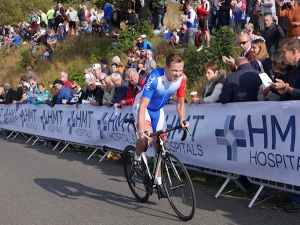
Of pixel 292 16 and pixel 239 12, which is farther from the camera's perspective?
pixel 239 12

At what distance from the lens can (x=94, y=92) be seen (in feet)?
42.5

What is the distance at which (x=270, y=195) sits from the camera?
24.3ft

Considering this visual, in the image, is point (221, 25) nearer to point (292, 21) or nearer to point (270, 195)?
point (292, 21)

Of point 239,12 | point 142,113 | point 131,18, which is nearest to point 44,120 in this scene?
point 239,12

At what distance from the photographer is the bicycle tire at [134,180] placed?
759 centimetres

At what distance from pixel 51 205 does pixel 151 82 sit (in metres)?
2.48

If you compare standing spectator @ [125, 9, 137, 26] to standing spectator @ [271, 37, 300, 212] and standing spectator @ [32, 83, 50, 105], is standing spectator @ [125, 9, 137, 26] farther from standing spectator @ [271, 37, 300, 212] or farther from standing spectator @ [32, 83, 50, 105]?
standing spectator @ [271, 37, 300, 212]

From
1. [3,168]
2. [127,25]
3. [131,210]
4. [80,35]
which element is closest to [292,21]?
[131,210]

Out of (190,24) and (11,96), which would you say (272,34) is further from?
(11,96)

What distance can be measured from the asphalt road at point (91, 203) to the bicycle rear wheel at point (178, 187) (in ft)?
0.51

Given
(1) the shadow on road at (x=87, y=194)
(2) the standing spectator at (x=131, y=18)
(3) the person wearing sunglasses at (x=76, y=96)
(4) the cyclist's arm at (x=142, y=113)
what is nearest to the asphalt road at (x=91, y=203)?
(1) the shadow on road at (x=87, y=194)

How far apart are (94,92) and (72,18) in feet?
59.7

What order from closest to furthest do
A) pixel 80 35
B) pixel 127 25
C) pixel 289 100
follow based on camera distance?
pixel 289 100, pixel 127 25, pixel 80 35

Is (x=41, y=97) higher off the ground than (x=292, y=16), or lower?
lower
